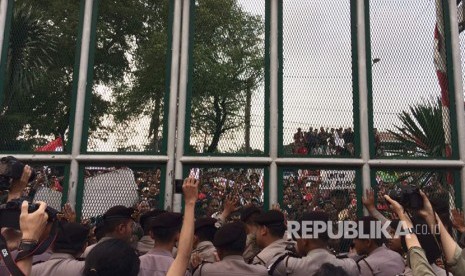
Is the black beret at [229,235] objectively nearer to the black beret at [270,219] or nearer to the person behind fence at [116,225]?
the black beret at [270,219]

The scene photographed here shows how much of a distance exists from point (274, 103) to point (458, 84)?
2.56 meters

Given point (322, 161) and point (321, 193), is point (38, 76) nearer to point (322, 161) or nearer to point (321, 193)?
point (322, 161)

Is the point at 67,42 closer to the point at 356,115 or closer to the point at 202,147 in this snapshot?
the point at 202,147

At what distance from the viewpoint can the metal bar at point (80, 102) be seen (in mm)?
6383

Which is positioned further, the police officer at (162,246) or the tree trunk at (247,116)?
the tree trunk at (247,116)

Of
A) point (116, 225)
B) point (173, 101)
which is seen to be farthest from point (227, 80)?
point (116, 225)

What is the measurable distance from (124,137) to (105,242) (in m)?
4.07

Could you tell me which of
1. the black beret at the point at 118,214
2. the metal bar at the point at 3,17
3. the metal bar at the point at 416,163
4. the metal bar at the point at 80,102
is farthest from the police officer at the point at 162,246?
the metal bar at the point at 3,17

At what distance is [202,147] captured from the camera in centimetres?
648

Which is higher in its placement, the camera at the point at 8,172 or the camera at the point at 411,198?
the camera at the point at 8,172

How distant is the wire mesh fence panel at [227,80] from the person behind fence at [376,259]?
2.42 meters

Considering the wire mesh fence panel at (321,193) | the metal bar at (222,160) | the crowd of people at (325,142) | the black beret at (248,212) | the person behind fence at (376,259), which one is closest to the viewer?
the person behind fence at (376,259)

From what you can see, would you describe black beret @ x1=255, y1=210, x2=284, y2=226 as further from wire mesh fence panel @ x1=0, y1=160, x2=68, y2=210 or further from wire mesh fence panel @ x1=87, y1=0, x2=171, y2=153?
wire mesh fence panel @ x1=0, y1=160, x2=68, y2=210

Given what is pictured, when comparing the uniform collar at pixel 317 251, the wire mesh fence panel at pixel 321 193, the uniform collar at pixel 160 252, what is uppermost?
the wire mesh fence panel at pixel 321 193
